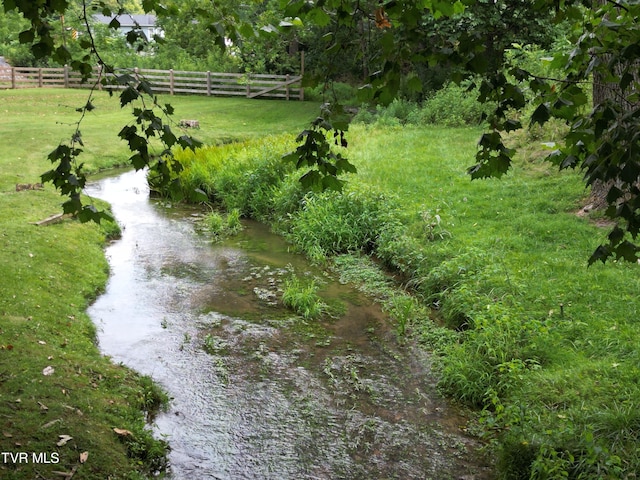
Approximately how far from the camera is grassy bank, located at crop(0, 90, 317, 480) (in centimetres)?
459

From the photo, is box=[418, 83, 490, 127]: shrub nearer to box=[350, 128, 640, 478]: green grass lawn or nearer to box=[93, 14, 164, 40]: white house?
→ box=[350, 128, 640, 478]: green grass lawn

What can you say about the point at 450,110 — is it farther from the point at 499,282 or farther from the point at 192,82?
the point at 192,82

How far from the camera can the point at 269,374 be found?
671cm

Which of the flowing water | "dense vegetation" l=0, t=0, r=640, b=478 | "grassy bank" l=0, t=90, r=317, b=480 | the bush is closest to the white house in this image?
"dense vegetation" l=0, t=0, r=640, b=478

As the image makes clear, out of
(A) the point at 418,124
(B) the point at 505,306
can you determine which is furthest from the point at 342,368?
(A) the point at 418,124

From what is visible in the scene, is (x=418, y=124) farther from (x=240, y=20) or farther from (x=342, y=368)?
(x=240, y=20)

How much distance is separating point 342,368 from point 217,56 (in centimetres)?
3065

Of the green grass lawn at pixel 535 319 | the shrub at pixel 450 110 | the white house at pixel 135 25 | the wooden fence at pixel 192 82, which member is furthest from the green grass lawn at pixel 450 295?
the wooden fence at pixel 192 82

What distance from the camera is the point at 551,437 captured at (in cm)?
493

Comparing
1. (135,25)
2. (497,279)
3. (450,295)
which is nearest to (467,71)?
(135,25)

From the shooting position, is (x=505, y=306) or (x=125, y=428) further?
(x=505, y=306)

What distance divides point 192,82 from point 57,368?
28938 mm

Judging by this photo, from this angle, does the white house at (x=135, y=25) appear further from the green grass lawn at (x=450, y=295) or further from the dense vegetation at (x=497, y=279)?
the green grass lawn at (x=450, y=295)

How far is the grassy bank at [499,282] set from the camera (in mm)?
5062
